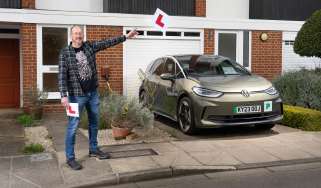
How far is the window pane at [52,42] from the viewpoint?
12.9 m

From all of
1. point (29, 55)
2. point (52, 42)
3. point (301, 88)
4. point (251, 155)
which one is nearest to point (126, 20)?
point (52, 42)

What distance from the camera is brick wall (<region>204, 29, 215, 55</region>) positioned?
14477 mm

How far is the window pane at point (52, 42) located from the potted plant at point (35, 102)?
960 millimetres

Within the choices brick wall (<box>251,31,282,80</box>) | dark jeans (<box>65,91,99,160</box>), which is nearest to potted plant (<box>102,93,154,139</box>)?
dark jeans (<box>65,91,99,160</box>)

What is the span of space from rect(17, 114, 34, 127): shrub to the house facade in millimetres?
738

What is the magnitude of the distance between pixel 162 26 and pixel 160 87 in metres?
1.42

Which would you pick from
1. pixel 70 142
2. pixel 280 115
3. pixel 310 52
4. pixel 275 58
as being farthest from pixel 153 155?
pixel 275 58

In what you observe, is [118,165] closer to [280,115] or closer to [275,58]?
[280,115]

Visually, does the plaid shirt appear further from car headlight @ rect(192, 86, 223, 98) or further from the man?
car headlight @ rect(192, 86, 223, 98)

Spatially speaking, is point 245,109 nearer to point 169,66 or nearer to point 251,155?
point 251,155

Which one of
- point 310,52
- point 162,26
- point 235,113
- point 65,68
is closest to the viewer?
point 65,68

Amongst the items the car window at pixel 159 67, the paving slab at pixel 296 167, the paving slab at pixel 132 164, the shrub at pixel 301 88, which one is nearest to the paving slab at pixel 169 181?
the paving slab at pixel 132 164

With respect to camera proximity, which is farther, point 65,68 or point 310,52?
point 310,52

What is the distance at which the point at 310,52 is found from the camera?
1273 cm
